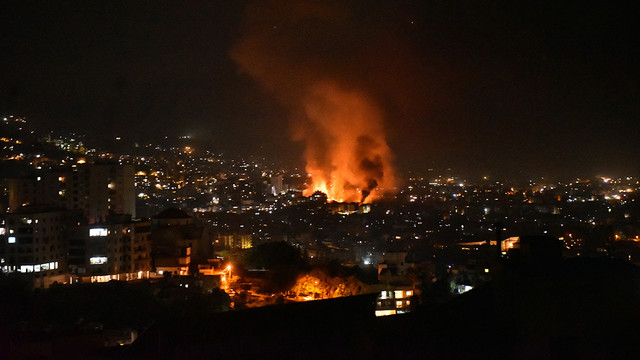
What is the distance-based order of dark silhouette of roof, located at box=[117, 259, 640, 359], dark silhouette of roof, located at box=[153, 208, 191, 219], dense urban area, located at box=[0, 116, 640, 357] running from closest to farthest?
dark silhouette of roof, located at box=[117, 259, 640, 359] < dense urban area, located at box=[0, 116, 640, 357] < dark silhouette of roof, located at box=[153, 208, 191, 219]

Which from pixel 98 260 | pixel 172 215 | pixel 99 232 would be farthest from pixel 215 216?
pixel 98 260

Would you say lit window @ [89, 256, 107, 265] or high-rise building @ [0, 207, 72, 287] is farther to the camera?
lit window @ [89, 256, 107, 265]

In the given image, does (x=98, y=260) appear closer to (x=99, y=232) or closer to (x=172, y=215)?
(x=99, y=232)

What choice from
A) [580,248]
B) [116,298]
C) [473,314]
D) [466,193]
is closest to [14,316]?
[116,298]

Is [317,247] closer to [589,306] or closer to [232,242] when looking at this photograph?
[232,242]

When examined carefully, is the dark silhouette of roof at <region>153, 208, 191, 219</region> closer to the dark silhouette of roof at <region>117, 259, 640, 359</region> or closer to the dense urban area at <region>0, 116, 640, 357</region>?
the dense urban area at <region>0, 116, 640, 357</region>

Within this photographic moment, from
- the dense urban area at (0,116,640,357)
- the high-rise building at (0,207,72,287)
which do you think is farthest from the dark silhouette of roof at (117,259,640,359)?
the high-rise building at (0,207,72,287)

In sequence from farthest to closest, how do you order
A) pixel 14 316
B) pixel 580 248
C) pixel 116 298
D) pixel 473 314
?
pixel 580 248 → pixel 116 298 → pixel 14 316 → pixel 473 314

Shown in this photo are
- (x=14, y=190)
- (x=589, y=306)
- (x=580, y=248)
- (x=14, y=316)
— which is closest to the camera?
(x=589, y=306)

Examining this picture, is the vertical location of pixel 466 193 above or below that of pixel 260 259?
above
